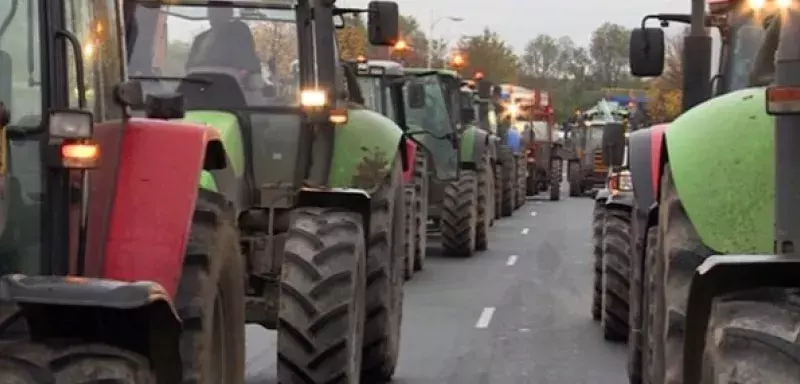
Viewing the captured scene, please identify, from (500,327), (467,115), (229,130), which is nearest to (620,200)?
(500,327)

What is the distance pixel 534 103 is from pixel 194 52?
139 ft

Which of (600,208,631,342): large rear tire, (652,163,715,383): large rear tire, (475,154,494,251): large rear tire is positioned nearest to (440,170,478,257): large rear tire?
(475,154,494,251): large rear tire

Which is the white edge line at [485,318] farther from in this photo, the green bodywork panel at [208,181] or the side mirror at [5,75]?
the side mirror at [5,75]

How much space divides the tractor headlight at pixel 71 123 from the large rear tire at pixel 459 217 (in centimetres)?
1683

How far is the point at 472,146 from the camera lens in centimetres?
2403

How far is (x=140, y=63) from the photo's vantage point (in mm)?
8922

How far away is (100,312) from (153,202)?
49.6 inches

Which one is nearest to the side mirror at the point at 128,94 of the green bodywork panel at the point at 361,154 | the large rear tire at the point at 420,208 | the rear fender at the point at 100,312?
the rear fender at the point at 100,312

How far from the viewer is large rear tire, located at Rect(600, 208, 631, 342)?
12.5 metres

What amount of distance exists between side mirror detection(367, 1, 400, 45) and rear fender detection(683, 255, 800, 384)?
523 centimetres

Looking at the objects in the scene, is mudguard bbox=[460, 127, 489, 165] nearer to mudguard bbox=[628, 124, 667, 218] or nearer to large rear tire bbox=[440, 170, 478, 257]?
large rear tire bbox=[440, 170, 478, 257]

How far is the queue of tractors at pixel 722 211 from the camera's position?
4414 mm

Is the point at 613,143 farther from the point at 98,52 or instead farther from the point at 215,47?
the point at 98,52

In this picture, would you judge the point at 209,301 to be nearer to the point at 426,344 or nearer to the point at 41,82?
the point at 41,82
